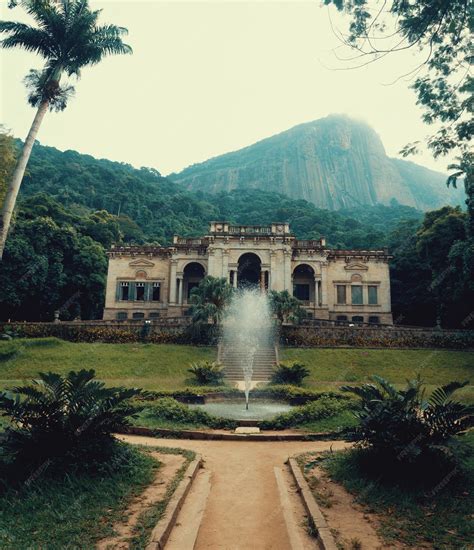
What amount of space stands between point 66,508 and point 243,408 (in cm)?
1065

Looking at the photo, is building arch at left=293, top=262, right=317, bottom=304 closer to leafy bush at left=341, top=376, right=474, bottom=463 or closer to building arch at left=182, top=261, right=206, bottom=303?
building arch at left=182, top=261, right=206, bottom=303

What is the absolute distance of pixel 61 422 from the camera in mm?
6969

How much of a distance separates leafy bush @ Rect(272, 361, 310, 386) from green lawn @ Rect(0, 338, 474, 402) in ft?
2.03

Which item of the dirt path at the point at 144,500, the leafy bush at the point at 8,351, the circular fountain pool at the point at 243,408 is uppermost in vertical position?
the leafy bush at the point at 8,351

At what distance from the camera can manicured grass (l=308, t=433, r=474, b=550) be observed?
16.4 ft

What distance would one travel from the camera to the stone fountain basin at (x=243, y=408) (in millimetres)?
13406

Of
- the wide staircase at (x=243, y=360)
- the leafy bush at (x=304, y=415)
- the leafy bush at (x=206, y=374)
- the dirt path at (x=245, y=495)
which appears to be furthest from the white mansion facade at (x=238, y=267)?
the dirt path at (x=245, y=495)

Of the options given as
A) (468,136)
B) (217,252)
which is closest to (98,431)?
(468,136)

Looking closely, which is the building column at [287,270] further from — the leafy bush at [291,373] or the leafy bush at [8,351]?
the leafy bush at [8,351]

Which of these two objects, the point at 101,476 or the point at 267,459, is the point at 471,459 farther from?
the point at 101,476

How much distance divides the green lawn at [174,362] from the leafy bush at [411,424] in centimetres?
1436

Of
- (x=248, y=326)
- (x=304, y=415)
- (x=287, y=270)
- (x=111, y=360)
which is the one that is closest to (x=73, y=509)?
(x=304, y=415)

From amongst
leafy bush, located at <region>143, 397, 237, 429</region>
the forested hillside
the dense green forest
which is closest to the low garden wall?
the dense green forest

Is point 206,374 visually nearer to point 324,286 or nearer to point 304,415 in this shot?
point 304,415
